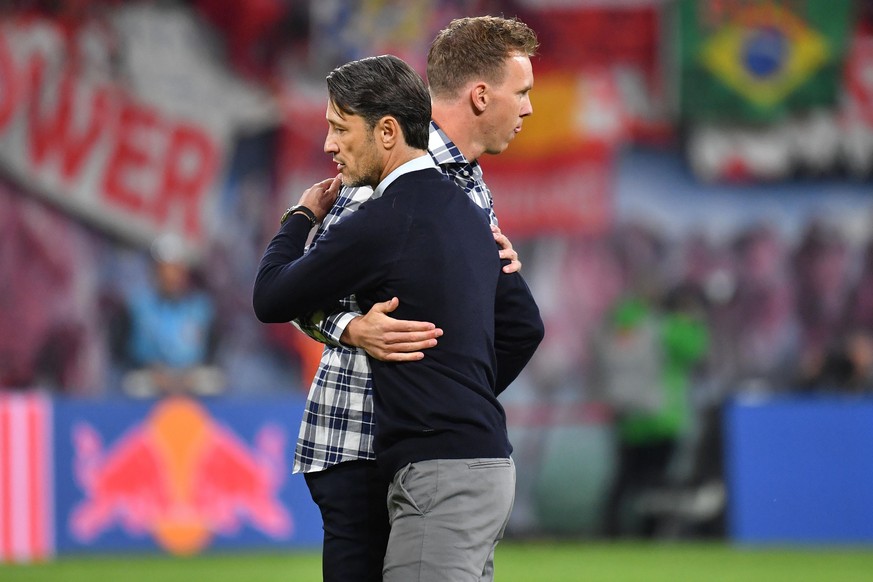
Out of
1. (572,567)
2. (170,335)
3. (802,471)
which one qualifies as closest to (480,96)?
(572,567)

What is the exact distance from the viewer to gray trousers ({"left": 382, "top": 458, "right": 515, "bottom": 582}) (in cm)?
294

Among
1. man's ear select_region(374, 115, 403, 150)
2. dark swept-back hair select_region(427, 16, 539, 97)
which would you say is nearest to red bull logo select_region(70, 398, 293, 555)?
dark swept-back hair select_region(427, 16, 539, 97)

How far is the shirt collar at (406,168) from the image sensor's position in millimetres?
3123

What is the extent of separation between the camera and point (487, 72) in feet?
11.4

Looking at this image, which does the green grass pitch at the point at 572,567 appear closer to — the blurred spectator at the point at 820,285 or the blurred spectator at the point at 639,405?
the blurred spectator at the point at 639,405

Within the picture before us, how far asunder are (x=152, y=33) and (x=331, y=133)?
10.6 metres

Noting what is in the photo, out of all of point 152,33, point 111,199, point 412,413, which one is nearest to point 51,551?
point 111,199

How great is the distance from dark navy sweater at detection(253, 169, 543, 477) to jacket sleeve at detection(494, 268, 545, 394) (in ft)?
0.81

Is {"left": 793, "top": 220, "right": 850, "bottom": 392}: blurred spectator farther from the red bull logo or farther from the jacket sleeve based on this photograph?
the jacket sleeve

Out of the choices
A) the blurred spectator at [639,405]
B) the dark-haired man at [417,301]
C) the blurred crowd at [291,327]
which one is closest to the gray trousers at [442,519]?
the dark-haired man at [417,301]

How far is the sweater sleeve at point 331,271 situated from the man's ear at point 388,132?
16cm

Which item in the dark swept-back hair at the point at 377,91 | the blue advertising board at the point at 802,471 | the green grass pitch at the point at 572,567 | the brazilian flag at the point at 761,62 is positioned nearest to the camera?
the dark swept-back hair at the point at 377,91

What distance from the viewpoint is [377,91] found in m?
3.06

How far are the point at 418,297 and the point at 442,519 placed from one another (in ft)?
1.61
